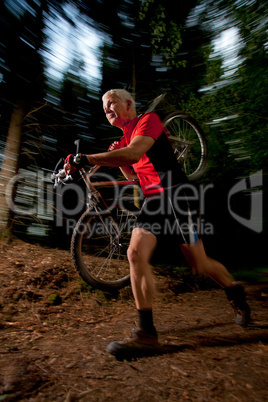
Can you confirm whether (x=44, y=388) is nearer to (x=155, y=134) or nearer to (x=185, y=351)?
(x=185, y=351)

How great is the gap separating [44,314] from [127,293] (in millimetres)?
1167

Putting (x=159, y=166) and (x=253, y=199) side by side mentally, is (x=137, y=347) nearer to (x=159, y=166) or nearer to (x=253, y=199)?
(x=159, y=166)

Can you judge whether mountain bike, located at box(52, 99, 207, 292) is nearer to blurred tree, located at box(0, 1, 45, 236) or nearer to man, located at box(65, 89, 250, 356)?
man, located at box(65, 89, 250, 356)

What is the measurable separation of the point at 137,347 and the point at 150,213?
40.7 inches

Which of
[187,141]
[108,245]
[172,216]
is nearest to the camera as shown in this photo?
[172,216]

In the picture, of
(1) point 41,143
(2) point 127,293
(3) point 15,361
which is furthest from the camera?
(1) point 41,143

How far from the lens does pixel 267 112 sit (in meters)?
5.63

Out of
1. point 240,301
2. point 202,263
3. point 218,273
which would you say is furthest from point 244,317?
point 202,263

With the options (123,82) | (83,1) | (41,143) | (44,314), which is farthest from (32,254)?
(83,1)

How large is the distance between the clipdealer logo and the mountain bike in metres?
2.45

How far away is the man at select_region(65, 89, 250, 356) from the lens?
204 centimetres

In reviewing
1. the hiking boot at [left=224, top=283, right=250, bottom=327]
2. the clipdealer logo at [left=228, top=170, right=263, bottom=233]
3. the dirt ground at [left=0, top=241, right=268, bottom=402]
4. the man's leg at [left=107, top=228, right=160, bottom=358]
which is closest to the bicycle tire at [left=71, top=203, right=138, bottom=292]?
the dirt ground at [left=0, top=241, right=268, bottom=402]

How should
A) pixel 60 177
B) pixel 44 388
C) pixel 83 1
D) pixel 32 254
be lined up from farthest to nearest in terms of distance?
1. pixel 83 1
2. pixel 32 254
3. pixel 60 177
4. pixel 44 388

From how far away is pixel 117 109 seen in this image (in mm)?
2494
